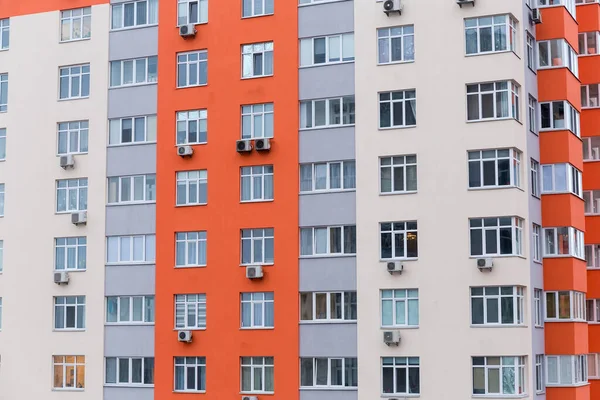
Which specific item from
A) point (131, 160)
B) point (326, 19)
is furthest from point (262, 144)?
point (131, 160)

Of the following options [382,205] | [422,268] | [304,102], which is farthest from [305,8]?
[422,268]

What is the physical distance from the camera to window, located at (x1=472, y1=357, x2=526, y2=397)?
3284cm

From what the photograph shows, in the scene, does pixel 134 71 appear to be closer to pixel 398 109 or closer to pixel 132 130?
pixel 132 130

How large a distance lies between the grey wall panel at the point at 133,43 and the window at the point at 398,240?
35.3 ft

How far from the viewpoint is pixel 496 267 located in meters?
33.3

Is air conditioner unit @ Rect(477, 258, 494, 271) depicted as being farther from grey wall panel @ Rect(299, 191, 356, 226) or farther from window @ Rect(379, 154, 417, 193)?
grey wall panel @ Rect(299, 191, 356, 226)

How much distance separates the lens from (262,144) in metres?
36.2

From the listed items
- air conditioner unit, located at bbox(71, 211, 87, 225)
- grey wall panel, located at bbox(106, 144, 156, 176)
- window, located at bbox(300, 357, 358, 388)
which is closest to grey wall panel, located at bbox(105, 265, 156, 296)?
air conditioner unit, located at bbox(71, 211, 87, 225)

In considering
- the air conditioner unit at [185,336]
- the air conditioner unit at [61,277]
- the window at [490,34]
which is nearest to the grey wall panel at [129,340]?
the air conditioner unit at [185,336]

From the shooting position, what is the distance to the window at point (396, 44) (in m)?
35.2

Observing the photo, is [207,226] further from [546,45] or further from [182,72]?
[546,45]

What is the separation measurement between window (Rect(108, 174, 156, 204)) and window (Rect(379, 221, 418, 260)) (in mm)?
8597

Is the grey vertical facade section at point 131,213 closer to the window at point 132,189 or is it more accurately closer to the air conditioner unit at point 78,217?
the window at point 132,189

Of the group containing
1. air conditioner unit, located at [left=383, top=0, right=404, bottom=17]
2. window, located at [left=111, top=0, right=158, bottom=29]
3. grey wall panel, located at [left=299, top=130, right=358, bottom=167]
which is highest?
window, located at [left=111, top=0, right=158, bottom=29]
